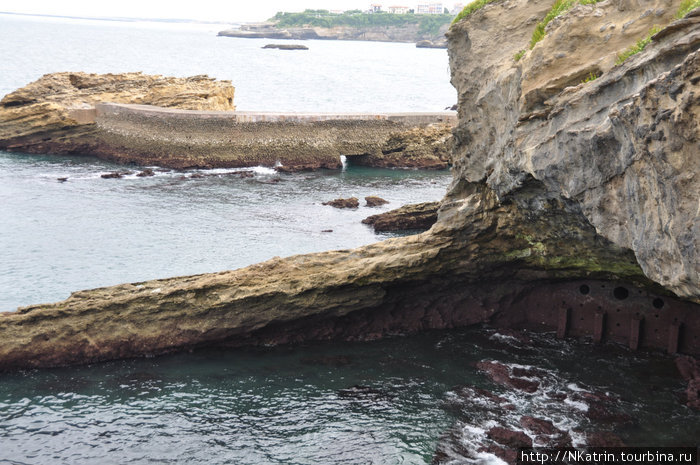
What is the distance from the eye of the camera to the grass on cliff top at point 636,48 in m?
16.3

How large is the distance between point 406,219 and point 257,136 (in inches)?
810

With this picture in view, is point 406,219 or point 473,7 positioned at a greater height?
point 473,7

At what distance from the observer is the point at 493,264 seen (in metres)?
23.8

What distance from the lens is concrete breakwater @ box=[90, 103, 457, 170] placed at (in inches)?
2174

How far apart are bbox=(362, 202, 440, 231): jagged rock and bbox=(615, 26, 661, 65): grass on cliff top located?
22834 mm

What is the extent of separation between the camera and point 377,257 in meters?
23.9

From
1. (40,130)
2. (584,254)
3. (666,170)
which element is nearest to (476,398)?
(584,254)

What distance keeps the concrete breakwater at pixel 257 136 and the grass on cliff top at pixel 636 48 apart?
39493 millimetres

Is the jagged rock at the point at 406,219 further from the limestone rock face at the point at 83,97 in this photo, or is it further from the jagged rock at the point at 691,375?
the limestone rock face at the point at 83,97

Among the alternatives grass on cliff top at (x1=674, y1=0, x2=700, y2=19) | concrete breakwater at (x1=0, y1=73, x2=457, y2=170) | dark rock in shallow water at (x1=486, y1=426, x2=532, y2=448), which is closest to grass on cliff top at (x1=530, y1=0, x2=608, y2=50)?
grass on cliff top at (x1=674, y1=0, x2=700, y2=19)

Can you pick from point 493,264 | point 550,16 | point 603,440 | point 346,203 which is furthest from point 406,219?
point 603,440

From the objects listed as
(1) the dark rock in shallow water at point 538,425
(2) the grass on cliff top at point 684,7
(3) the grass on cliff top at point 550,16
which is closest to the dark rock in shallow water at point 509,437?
(1) the dark rock in shallow water at point 538,425

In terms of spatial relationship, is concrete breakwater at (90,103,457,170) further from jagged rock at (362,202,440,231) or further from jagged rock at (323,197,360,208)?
jagged rock at (362,202,440,231)

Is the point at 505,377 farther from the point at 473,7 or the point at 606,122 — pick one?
the point at 473,7
